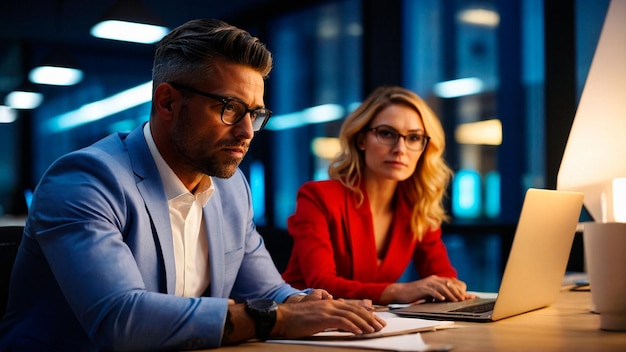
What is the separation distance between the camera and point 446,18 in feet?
18.5

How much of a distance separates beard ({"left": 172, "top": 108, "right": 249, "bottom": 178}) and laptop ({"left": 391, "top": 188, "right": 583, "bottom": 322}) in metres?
0.56

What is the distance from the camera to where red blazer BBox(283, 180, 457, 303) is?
2515mm

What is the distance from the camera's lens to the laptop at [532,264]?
1.55 m

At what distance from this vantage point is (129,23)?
5.00m

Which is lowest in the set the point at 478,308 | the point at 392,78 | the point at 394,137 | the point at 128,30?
the point at 478,308

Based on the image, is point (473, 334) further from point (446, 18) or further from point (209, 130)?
point (446, 18)

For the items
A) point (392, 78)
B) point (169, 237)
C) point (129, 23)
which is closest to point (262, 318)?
point (169, 237)

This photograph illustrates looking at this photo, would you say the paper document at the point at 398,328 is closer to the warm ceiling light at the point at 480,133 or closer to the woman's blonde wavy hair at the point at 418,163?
the woman's blonde wavy hair at the point at 418,163

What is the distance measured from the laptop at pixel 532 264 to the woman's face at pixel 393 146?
87cm

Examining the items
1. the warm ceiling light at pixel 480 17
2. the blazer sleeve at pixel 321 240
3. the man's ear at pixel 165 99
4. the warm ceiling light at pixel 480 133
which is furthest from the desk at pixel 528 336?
the warm ceiling light at pixel 480 17

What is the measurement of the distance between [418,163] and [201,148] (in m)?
1.36

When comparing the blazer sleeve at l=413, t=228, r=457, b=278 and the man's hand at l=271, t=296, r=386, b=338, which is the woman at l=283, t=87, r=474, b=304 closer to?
the blazer sleeve at l=413, t=228, r=457, b=278

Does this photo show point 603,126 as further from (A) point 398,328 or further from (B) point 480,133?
(B) point 480,133

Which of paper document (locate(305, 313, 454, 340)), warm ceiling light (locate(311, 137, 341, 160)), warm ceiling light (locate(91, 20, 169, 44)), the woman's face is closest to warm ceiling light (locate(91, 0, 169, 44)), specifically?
warm ceiling light (locate(91, 20, 169, 44))
